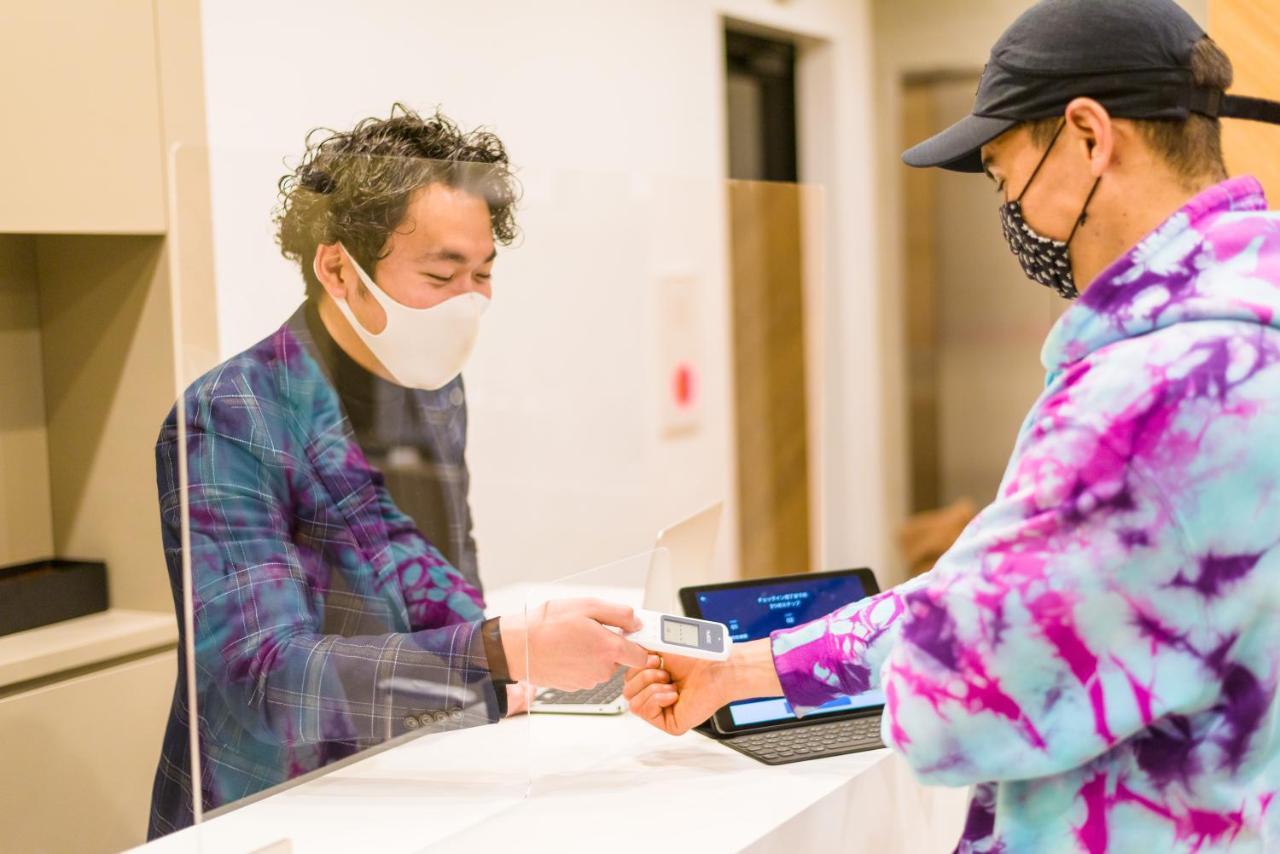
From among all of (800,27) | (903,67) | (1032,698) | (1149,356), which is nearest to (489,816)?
(1032,698)

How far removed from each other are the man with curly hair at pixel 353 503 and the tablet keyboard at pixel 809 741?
198 millimetres

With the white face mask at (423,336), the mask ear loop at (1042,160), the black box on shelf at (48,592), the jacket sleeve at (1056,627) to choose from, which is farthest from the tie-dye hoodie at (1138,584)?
the black box on shelf at (48,592)

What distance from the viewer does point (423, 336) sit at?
1318mm

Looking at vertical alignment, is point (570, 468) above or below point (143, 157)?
below

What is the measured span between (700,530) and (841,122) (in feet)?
9.35

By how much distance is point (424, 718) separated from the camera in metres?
→ 1.31

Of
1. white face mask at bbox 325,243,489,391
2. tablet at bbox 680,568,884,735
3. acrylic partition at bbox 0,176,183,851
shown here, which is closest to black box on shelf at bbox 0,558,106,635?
acrylic partition at bbox 0,176,183,851

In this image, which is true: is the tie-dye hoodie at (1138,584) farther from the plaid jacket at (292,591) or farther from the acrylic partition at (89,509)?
the acrylic partition at (89,509)

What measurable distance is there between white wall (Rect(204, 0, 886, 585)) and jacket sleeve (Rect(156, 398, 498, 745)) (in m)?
0.11

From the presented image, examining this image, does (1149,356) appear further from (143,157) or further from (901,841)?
(143,157)

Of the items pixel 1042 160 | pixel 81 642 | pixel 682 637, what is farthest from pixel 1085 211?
pixel 81 642

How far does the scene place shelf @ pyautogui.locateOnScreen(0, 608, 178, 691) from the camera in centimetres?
175

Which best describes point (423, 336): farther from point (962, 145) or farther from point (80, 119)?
point (80, 119)

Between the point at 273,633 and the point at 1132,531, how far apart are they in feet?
2.40
